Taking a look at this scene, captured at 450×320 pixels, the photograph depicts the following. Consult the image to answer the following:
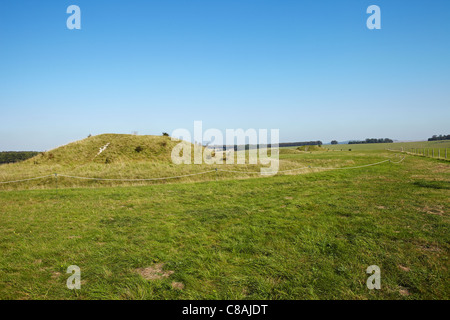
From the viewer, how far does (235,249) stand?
5.50 m

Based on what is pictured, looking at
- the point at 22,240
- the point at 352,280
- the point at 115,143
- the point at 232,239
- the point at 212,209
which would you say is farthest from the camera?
the point at 115,143

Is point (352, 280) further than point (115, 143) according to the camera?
No

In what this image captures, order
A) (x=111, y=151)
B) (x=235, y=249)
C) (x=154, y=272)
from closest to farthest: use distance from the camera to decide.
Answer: (x=154, y=272) < (x=235, y=249) < (x=111, y=151)

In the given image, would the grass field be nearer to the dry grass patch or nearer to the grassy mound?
the dry grass patch

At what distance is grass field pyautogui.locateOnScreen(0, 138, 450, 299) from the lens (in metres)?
3.95

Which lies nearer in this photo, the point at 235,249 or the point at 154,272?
the point at 154,272

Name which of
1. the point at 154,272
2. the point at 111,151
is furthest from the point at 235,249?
the point at 111,151

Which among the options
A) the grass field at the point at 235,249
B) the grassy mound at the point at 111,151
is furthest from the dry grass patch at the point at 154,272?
the grassy mound at the point at 111,151

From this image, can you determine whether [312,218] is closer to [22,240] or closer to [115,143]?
[22,240]

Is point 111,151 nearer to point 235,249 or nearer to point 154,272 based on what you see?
point 154,272

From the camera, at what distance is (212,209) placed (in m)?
9.72
